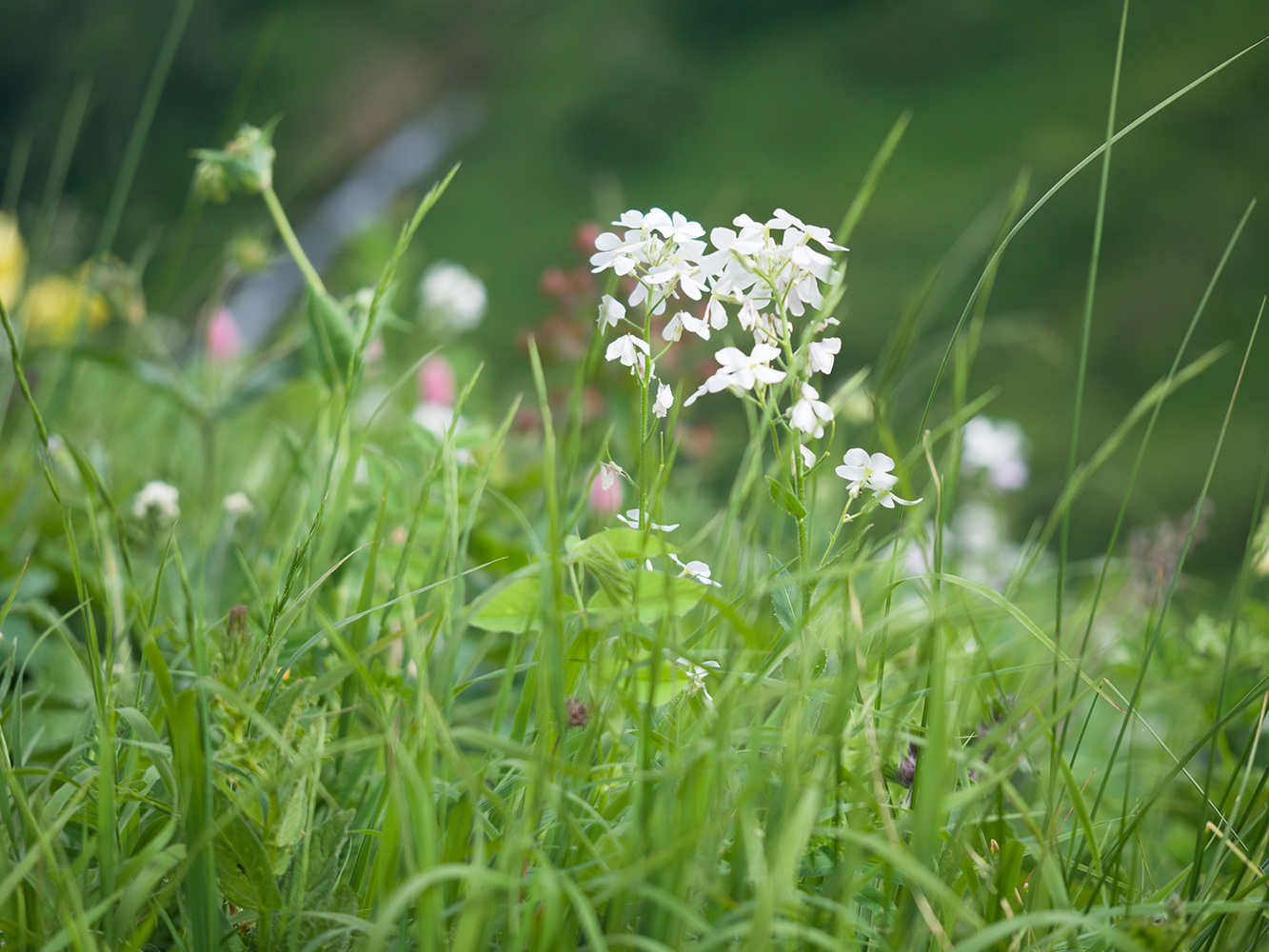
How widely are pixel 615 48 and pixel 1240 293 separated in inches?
160

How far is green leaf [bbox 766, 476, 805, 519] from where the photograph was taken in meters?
0.33

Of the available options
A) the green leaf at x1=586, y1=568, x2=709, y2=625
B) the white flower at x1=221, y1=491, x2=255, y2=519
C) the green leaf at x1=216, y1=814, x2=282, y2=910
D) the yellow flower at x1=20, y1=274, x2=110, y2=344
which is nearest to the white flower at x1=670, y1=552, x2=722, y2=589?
the green leaf at x1=586, y1=568, x2=709, y2=625

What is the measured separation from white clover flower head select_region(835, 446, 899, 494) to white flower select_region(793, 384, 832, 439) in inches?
0.7

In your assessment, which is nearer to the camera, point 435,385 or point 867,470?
point 867,470

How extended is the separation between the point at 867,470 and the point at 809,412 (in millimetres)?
46

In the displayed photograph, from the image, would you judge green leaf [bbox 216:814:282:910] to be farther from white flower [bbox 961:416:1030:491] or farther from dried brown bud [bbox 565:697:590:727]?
white flower [bbox 961:416:1030:491]

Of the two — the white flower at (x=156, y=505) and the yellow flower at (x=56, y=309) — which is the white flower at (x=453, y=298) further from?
the white flower at (x=156, y=505)

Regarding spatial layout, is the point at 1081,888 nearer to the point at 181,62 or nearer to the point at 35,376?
the point at 35,376

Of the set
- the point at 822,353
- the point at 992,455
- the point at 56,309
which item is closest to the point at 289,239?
the point at 822,353

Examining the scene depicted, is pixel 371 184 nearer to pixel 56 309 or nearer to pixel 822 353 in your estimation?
pixel 56 309

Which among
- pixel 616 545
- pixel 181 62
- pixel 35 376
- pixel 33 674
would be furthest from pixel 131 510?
pixel 181 62

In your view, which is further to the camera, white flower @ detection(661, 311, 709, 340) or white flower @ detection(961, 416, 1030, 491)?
white flower @ detection(961, 416, 1030, 491)

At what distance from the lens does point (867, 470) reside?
35cm

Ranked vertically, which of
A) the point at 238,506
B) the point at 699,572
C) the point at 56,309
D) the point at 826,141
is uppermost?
the point at 826,141
